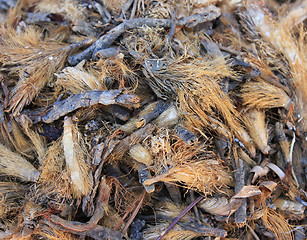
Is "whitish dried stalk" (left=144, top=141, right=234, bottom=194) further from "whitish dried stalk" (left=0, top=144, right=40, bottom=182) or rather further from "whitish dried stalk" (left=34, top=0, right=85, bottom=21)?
"whitish dried stalk" (left=34, top=0, right=85, bottom=21)

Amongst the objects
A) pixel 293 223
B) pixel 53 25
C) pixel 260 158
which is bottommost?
pixel 293 223

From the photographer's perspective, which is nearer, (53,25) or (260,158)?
(260,158)

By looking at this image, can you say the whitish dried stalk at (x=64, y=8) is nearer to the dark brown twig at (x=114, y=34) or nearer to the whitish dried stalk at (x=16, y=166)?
the dark brown twig at (x=114, y=34)

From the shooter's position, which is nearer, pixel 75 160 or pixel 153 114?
pixel 75 160

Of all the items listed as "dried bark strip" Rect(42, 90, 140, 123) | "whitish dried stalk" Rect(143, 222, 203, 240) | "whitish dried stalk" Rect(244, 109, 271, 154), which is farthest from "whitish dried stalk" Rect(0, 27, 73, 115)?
"whitish dried stalk" Rect(244, 109, 271, 154)

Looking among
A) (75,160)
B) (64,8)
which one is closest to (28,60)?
(64,8)

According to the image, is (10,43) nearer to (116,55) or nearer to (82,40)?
(82,40)

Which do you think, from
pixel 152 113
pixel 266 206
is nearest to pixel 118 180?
pixel 152 113

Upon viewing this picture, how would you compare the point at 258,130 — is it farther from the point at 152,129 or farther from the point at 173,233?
the point at 173,233
